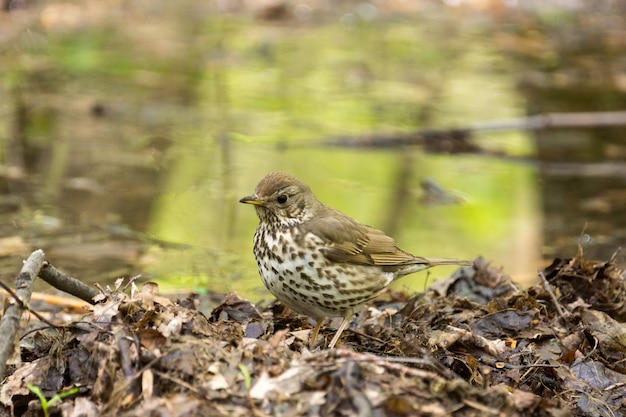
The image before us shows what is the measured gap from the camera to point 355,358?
3.61 meters

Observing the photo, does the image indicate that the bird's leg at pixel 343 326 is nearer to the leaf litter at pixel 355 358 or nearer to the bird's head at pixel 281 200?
the leaf litter at pixel 355 358

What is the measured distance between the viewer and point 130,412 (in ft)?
11.5

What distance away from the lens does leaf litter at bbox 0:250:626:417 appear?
354cm

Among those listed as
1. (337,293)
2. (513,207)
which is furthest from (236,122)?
(337,293)

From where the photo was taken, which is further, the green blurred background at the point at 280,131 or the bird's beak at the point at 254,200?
the green blurred background at the point at 280,131

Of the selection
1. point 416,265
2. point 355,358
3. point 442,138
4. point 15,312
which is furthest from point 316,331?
point 442,138

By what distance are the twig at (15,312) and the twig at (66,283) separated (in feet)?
0.51

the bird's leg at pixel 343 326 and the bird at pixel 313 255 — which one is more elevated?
the bird at pixel 313 255

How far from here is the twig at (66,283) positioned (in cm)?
440

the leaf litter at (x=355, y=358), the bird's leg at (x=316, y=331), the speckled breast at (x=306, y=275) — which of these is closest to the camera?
the leaf litter at (x=355, y=358)

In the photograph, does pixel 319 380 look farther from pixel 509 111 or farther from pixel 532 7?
pixel 532 7

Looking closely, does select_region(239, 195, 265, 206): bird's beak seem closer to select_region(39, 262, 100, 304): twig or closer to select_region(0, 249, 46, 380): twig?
select_region(39, 262, 100, 304): twig

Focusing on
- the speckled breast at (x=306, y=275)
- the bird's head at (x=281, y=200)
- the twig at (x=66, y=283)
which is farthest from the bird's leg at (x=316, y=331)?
the twig at (x=66, y=283)

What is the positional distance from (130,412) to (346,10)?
16689mm
